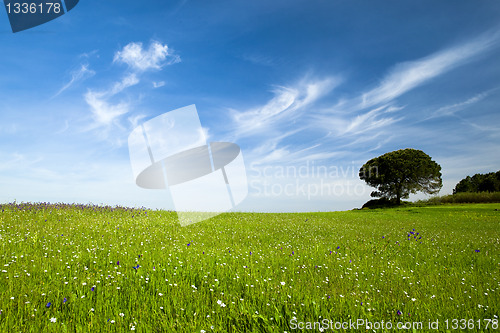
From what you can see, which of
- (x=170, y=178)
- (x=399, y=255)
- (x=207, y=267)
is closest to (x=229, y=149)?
(x=170, y=178)

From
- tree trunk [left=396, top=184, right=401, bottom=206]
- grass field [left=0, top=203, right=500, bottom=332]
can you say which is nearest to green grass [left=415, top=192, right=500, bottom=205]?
tree trunk [left=396, top=184, right=401, bottom=206]

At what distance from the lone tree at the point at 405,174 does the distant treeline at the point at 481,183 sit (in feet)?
66.7

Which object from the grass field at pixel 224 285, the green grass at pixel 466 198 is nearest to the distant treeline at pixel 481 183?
the green grass at pixel 466 198

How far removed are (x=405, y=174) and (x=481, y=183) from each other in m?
34.2

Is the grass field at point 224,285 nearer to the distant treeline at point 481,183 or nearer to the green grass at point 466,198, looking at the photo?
the green grass at point 466,198

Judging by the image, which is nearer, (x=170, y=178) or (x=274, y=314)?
(x=274, y=314)

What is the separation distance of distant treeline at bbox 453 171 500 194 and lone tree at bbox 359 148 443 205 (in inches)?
801

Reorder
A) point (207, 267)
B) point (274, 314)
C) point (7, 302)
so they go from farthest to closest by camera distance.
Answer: point (207, 267), point (7, 302), point (274, 314)

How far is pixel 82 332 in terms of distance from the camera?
373 cm

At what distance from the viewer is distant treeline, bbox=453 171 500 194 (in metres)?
66.7

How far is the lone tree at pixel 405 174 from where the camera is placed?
5534 centimetres

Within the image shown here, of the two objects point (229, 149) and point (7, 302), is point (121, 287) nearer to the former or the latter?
point (7, 302)

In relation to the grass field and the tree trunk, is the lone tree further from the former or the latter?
the grass field

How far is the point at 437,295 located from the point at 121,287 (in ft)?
19.9
